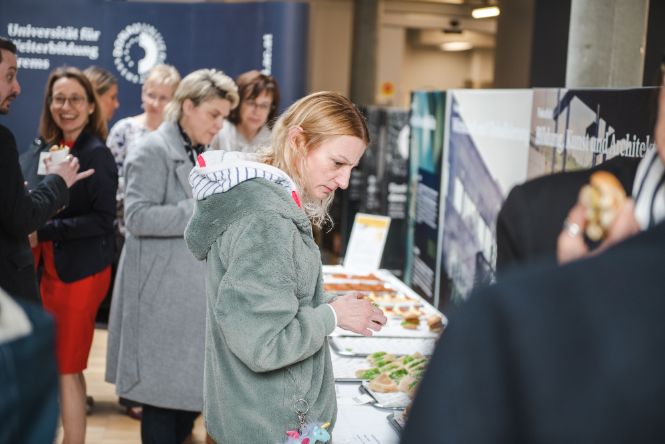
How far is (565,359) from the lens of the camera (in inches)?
20.3

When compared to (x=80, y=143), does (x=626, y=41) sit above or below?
above

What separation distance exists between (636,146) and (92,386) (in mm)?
3785

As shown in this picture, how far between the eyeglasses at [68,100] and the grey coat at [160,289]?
59cm

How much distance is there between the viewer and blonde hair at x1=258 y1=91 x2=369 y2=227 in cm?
195

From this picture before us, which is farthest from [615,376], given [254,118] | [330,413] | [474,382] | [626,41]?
[254,118]

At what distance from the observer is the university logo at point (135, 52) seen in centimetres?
628

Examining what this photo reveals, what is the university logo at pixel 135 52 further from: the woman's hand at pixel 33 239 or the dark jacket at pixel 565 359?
the dark jacket at pixel 565 359

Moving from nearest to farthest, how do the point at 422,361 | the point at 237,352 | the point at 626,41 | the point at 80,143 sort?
the point at 237,352, the point at 422,361, the point at 626,41, the point at 80,143

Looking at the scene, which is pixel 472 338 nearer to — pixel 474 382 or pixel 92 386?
pixel 474 382

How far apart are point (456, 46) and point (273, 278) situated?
68.5 feet

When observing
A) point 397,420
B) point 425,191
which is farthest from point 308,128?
point 425,191

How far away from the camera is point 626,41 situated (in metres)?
3.32

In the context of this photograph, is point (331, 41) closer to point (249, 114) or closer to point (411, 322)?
point (249, 114)

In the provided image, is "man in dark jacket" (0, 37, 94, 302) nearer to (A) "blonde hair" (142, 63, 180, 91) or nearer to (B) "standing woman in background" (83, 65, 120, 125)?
(A) "blonde hair" (142, 63, 180, 91)
